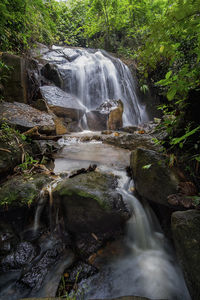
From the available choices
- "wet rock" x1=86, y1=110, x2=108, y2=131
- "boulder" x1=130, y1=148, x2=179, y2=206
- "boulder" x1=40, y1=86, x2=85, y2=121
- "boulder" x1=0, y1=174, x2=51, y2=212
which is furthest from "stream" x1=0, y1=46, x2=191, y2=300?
"wet rock" x1=86, y1=110, x2=108, y2=131

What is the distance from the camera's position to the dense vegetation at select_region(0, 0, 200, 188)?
58.2 inches

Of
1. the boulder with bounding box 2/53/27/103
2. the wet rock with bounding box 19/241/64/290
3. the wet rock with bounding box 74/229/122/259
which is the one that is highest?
the boulder with bounding box 2/53/27/103

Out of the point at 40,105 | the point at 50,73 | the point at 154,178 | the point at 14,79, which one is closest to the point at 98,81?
the point at 50,73

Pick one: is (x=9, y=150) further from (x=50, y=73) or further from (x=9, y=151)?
(x=50, y=73)

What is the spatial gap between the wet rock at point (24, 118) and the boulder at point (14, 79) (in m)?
0.53

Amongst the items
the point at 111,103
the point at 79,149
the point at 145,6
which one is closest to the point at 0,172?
the point at 79,149

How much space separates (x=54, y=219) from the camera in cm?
230

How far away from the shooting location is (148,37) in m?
1.63

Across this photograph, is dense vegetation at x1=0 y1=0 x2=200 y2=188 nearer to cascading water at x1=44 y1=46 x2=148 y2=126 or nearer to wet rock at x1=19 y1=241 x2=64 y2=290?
cascading water at x1=44 y1=46 x2=148 y2=126

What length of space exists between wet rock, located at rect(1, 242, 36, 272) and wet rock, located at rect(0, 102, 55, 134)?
265 cm

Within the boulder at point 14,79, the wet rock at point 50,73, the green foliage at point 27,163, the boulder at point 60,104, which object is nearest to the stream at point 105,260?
the green foliage at point 27,163

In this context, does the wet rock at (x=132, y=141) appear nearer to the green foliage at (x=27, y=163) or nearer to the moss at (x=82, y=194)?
the moss at (x=82, y=194)

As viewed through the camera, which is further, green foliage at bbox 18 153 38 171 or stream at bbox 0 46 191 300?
green foliage at bbox 18 153 38 171

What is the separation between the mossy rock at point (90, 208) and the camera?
210cm
